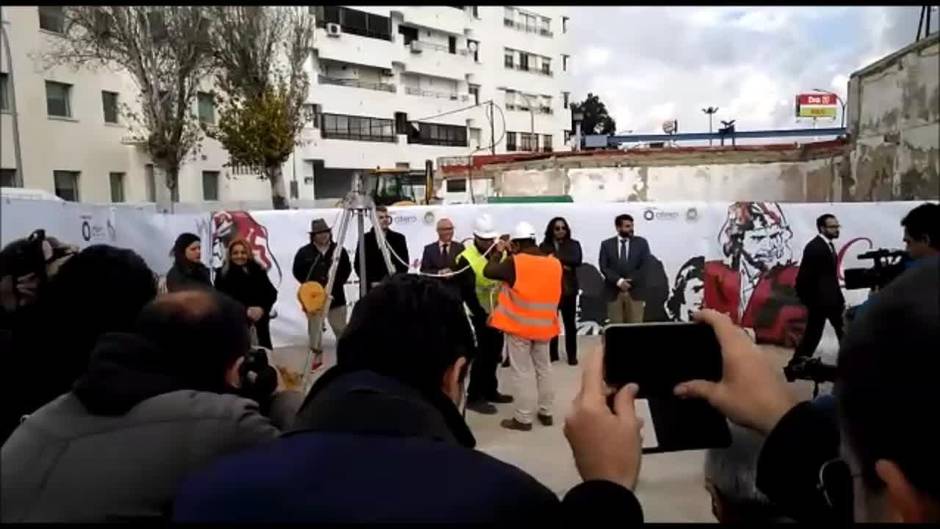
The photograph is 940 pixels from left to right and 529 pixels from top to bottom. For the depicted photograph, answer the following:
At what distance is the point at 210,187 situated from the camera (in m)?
3.83

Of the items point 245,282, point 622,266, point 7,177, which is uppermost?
point 7,177

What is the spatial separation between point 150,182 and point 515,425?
2.87 m

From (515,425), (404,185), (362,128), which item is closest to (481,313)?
(515,425)

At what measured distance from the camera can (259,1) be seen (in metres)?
0.99

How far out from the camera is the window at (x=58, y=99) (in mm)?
1334

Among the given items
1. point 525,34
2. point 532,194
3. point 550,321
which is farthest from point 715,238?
point 525,34

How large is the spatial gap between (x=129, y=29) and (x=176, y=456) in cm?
78

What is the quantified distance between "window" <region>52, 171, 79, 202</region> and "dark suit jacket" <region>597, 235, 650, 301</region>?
18.4 ft

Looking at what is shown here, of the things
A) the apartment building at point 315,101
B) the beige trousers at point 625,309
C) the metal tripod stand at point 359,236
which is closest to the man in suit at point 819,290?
the beige trousers at point 625,309

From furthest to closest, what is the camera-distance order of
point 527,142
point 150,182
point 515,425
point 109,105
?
point 527,142
point 515,425
point 150,182
point 109,105

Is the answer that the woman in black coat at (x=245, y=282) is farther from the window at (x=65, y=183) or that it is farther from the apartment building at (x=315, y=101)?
the window at (x=65, y=183)

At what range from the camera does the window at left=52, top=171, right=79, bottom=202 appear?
132 cm

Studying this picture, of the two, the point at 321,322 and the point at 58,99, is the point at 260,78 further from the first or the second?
the point at 321,322

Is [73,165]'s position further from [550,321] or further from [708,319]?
[550,321]
